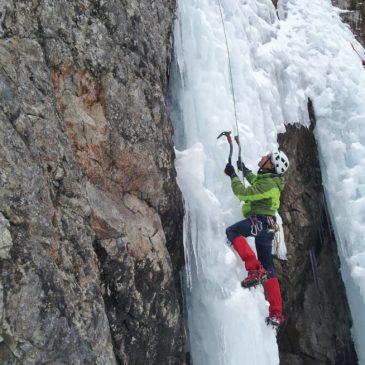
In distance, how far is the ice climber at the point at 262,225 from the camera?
18.5 feet

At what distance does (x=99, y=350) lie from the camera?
3918mm

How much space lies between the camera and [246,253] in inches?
221

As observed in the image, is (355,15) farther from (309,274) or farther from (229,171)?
(229,171)

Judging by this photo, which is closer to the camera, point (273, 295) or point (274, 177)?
point (273, 295)

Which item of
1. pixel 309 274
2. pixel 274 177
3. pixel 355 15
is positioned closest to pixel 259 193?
pixel 274 177

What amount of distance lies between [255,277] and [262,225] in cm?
61

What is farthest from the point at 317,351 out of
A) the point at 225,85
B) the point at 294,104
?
the point at 225,85

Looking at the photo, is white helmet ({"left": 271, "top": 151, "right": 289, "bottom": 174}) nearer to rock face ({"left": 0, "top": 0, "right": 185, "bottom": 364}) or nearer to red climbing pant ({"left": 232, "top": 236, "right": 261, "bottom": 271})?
red climbing pant ({"left": 232, "top": 236, "right": 261, "bottom": 271})

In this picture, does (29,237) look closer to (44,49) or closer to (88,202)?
(88,202)

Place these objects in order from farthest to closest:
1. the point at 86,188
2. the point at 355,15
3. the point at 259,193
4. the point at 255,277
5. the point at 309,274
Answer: the point at 355,15, the point at 309,274, the point at 259,193, the point at 255,277, the point at 86,188

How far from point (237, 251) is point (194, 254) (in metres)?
0.55

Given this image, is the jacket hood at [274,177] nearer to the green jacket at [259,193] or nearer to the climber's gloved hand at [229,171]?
the green jacket at [259,193]

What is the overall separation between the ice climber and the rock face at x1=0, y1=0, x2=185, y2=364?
76cm

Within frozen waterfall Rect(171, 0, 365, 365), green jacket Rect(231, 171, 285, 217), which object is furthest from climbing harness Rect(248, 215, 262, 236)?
frozen waterfall Rect(171, 0, 365, 365)
